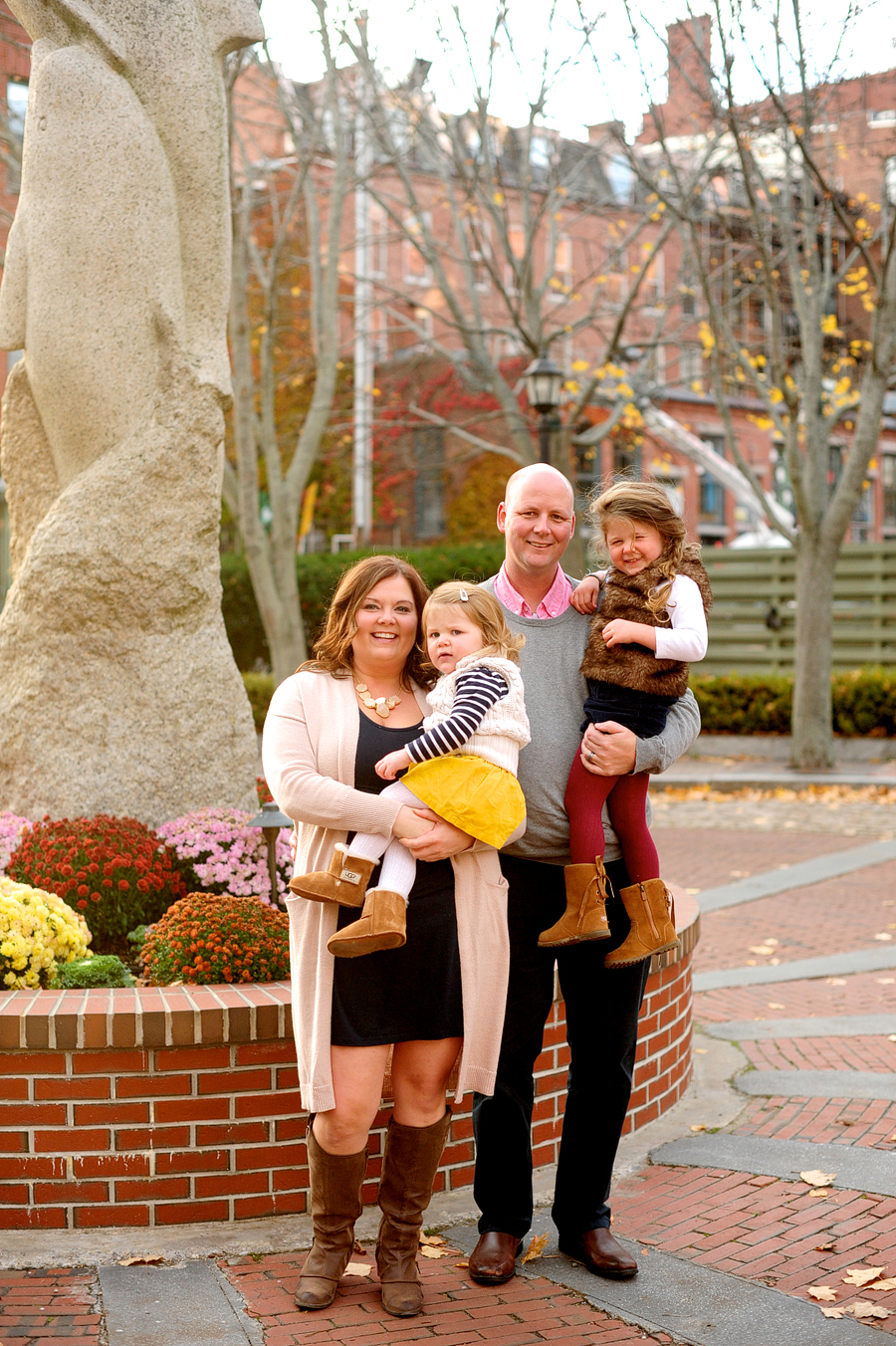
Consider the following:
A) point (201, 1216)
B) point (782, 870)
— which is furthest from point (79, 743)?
point (782, 870)

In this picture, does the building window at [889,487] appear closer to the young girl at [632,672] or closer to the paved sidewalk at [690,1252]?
the paved sidewalk at [690,1252]

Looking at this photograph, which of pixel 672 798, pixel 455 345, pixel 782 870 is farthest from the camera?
pixel 455 345

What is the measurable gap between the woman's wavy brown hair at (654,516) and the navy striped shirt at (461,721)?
57 cm

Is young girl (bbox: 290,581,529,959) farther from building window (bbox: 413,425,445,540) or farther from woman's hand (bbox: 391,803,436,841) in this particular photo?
building window (bbox: 413,425,445,540)

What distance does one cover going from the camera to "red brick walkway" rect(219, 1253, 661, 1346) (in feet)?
10.4

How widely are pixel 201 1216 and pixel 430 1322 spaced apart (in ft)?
2.67

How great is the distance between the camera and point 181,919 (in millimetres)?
4332

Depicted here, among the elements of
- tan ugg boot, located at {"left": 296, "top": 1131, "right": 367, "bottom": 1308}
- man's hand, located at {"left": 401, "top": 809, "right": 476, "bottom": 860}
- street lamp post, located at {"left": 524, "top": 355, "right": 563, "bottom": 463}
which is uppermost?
street lamp post, located at {"left": 524, "top": 355, "right": 563, "bottom": 463}

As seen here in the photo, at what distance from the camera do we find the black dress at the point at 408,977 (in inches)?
129

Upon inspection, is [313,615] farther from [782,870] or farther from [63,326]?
[63,326]

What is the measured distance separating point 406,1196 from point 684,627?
161 centimetres

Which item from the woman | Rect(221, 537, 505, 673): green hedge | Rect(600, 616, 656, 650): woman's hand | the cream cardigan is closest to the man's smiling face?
Rect(600, 616, 656, 650): woman's hand

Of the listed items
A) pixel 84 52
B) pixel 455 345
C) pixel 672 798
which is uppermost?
pixel 455 345

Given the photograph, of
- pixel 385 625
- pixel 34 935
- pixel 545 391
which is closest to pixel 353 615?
pixel 385 625
